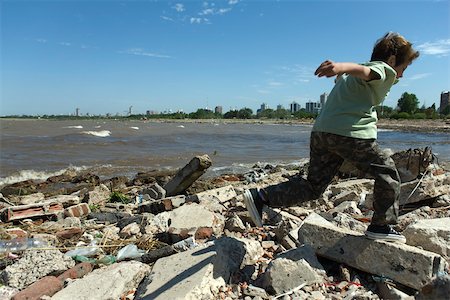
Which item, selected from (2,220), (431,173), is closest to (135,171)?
(2,220)

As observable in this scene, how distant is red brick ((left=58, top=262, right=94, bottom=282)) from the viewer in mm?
3117

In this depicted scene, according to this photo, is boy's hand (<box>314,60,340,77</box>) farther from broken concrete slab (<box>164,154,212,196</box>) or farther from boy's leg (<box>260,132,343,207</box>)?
broken concrete slab (<box>164,154,212,196</box>)

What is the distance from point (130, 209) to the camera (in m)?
6.07

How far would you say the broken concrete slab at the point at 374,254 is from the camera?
103 inches

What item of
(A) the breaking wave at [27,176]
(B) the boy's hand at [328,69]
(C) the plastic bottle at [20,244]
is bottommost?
(A) the breaking wave at [27,176]

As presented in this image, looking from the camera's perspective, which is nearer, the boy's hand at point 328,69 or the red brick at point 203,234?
the boy's hand at point 328,69

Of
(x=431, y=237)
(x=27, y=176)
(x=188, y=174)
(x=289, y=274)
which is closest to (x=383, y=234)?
(x=431, y=237)

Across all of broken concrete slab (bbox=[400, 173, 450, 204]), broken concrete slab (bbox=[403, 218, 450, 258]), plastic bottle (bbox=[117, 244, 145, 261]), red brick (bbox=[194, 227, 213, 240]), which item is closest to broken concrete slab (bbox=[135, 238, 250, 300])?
plastic bottle (bbox=[117, 244, 145, 261])

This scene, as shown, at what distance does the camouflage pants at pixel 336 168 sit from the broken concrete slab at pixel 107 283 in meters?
1.24

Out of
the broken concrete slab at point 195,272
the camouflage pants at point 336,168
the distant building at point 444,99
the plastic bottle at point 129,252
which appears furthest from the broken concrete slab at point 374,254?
the distant building at point 444,99

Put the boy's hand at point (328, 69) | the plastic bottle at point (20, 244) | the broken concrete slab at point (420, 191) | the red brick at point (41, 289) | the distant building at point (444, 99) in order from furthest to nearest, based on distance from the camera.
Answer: the distant building at point (444, 99), the broken concrete slab at point (420, 191), the plastic bottle at point (20, 244), the red brick at point (41, 289), the boy's hand at point (328, 69)

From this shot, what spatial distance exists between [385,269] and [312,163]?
973 millimetres

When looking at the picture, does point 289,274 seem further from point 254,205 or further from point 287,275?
point 254,205

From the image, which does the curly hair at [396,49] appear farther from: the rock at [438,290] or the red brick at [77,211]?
the red brick at [77,211]
